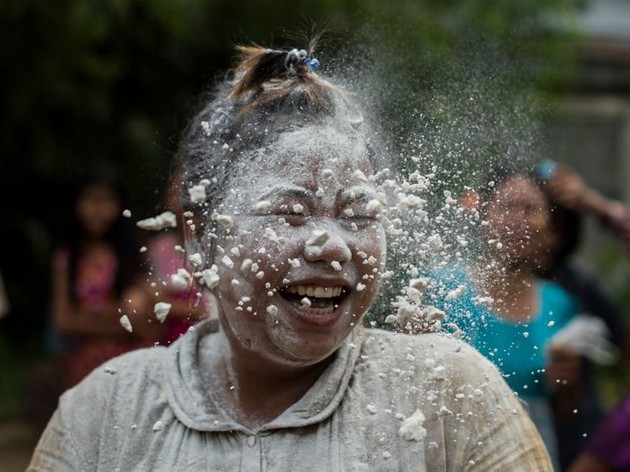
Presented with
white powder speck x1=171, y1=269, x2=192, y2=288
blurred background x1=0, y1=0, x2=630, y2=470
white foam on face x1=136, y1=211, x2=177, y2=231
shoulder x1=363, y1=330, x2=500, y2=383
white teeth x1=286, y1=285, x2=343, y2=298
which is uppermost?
white teeth x1=286, y1=285, x2=343, y2=298

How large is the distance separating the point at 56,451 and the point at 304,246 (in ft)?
2.39

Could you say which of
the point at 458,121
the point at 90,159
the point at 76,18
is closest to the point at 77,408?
the point at 458,121

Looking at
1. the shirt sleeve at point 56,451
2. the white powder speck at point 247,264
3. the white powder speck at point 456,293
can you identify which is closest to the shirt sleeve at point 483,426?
the white powder speck at point 456,293

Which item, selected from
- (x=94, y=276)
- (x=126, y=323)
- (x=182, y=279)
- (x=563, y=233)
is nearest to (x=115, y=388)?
(x=126, y=323)

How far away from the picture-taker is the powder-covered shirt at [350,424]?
233 centimetres

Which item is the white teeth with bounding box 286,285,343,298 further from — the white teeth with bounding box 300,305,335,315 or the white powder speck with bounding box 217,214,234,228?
the white powder speck with bounding box 217,214,234,228

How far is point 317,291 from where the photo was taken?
2.28 metres

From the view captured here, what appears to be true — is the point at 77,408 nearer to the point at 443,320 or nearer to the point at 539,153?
the point at 443,320

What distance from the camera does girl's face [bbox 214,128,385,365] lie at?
2.28 meters

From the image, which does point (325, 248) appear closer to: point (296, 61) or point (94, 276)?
point (296, 61)

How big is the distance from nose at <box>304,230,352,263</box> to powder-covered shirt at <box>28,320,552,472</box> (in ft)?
0.87

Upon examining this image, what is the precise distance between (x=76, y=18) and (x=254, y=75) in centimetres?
500

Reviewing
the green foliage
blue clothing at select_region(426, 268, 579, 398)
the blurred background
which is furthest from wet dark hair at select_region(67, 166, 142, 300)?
blue clothing at select_region(426, 268, 579, 398)

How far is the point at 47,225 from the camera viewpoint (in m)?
8.98
